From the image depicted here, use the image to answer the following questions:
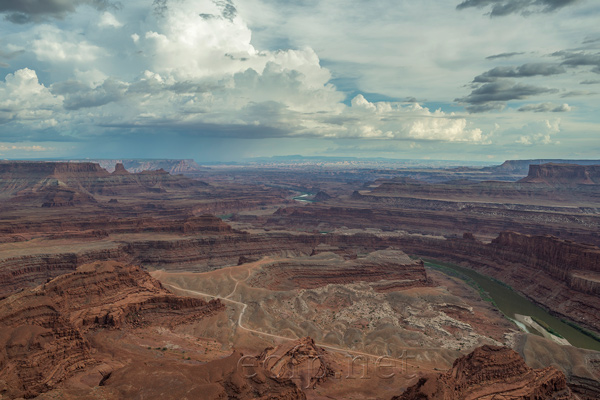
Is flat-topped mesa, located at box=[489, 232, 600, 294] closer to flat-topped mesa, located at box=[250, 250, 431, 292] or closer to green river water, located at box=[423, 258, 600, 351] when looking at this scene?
green river water, located at box=[423, 258, 600, 351]

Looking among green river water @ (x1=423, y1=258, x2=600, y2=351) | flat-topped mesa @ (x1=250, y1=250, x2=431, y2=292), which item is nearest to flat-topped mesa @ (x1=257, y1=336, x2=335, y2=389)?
flat-topped mesa @ (x1=250, y1=250, x2=431, y2=292)

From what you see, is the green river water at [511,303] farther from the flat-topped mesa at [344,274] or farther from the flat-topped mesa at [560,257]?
the flat-topped mesa at [344,274]

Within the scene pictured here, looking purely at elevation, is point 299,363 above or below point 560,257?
below

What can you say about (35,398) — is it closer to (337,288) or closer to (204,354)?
(204,354)

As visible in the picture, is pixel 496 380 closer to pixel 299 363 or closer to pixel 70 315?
pixel 299 363

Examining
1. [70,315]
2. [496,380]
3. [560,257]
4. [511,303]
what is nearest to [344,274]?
[511,303]

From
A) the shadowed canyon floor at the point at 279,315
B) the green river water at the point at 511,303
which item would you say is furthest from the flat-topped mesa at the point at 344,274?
the green river water at the point at 511,303
